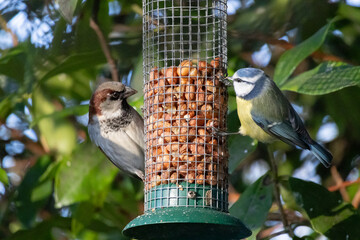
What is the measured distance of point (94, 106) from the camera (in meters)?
5.65

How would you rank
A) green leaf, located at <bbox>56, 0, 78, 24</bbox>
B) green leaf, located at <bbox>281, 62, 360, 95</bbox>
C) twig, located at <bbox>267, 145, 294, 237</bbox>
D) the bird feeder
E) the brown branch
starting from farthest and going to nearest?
the brown branch
twig, located at <bbox>267, 145, 294, 237</bbox>
green leaf, located at <bbox>281, 62, 360, 95</bbox>
the bird feeder
green leaf, located at <bbox>56, 0, 78, 24</bbox>

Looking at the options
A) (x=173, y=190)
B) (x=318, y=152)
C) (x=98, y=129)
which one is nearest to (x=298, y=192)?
(x=318, y=152)

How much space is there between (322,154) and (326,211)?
0.53m

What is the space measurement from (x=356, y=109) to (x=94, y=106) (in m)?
2.35

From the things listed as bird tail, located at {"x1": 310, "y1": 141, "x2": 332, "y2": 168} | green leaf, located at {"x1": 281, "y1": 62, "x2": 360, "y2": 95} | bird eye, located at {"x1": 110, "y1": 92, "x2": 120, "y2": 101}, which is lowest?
bird tail, located at {"x1": 310, "y1": 141, "x2": 332, "y2": 168}

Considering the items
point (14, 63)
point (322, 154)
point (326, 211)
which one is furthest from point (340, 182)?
point (14, 63)

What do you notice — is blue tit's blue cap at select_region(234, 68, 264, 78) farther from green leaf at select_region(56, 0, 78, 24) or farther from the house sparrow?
green leaf at select_region(56, 0, 78, 24)

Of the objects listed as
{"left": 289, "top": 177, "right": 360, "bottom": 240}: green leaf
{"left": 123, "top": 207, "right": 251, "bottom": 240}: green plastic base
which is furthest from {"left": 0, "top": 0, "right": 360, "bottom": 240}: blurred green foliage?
{"left": 123, "top": 207, "right": 251, "bottom": 240}: green plastic base

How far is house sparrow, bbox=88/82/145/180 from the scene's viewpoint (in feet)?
18.2

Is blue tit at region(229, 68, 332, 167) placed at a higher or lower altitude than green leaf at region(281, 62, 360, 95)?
lower

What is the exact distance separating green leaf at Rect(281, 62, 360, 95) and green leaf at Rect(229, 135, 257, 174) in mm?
503

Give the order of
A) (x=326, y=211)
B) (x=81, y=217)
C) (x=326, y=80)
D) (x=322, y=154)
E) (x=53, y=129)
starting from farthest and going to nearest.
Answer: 1. (x=53, y=129)
2. (x=81, y=217)
3. (x=326, y=211)
4. (x=322, y=154)
5. (x=326, y=80)

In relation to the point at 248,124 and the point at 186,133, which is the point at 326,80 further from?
the point at 186,133

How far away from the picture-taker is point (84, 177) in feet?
18.9
